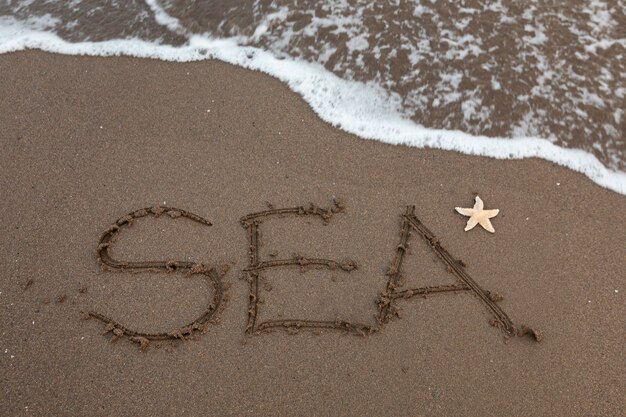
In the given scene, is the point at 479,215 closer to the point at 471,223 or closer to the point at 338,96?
the point at 471,223

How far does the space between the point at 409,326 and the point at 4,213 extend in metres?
2.70

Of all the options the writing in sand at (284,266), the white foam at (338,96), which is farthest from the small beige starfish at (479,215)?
the white foam at (338,96)

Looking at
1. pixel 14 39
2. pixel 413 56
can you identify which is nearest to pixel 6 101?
pixel 14 39

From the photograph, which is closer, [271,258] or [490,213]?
[271,258]

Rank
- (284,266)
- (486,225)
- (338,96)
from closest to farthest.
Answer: (284,266) → (486,225) → (338,96)

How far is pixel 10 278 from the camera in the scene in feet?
9.86

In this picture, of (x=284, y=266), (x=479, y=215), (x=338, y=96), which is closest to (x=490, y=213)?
(x=479, y=215)

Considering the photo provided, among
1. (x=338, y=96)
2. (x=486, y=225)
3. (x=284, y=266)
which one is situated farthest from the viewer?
(x=338, y=96)

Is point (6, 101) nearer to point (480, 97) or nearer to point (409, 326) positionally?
point (409, 326)

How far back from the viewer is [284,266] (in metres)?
3.08

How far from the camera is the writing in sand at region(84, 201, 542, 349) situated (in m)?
2.85

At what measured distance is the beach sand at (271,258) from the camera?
2.68 meters

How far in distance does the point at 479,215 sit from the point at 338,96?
1.47 meters

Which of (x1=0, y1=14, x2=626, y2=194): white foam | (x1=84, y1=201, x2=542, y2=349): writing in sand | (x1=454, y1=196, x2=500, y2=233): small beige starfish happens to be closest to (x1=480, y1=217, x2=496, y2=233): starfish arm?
(x1=454, y1=196, x2=500, y2=233): small beige starfish
